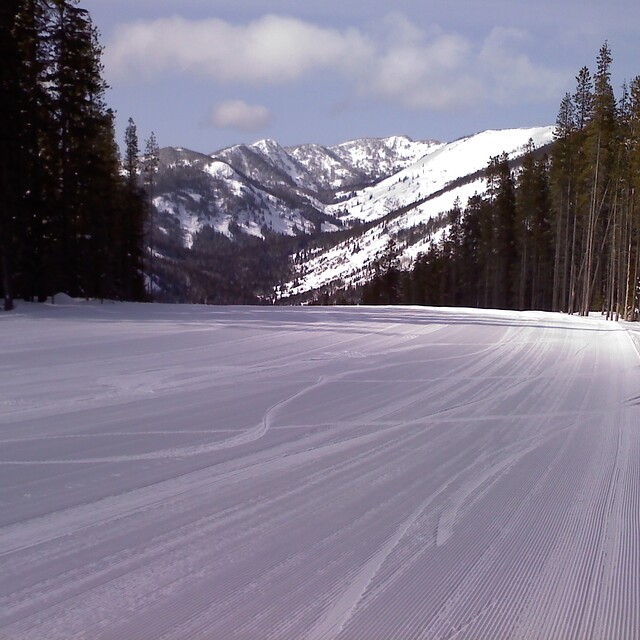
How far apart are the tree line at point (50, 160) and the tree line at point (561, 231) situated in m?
22.6

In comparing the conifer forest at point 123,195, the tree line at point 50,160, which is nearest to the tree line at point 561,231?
the conifer forest at point 123,195

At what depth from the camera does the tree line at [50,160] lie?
17.5 meters

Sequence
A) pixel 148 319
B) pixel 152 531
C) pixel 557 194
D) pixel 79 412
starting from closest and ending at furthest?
1. pixel 152 531
2. pixel 79 412
3. pixel 148 319
4. pixel 557 194

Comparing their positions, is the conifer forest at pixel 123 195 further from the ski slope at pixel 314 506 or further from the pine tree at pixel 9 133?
the ski slope at pixel 314 506

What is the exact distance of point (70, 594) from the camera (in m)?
2.62

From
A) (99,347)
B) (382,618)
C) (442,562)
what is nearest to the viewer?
(382,618)

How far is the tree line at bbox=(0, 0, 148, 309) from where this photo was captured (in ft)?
57.3

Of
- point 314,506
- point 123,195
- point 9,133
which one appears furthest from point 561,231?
point 314,506

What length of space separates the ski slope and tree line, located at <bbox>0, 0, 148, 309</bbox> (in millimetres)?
12586

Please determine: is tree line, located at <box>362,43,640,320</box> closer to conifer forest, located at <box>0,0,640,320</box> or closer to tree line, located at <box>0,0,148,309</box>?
conifer forest, located at <box>0,0,640,320</box>

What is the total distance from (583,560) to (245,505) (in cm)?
186

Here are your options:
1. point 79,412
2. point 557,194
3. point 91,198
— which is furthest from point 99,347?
point 557,194

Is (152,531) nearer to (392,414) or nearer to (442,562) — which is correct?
(442,562)

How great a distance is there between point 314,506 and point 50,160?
21759 mm
